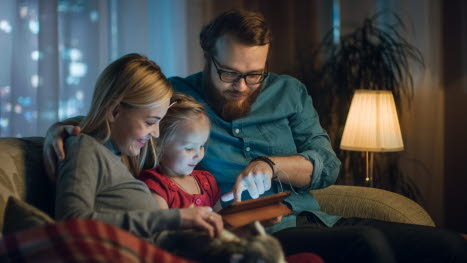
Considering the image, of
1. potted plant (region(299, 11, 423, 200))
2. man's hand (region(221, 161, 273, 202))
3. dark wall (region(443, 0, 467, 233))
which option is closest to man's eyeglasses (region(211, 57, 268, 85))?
man's hand (region(221, 161, 273, 202))

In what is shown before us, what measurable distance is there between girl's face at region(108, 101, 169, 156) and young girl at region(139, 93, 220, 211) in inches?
8.1

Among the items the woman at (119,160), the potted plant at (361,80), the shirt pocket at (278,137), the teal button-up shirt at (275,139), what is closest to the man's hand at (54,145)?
the woman at (119,160)

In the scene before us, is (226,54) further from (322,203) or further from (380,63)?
(380,63)

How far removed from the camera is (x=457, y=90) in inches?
124

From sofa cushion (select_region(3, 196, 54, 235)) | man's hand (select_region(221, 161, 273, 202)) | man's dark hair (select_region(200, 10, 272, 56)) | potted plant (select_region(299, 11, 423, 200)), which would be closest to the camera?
sofa cushion (select_region(3, 196, 54, 235))

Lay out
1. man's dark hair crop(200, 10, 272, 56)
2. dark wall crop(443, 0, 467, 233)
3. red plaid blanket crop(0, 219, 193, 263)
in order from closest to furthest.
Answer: red plaid blanket crop(0, 219, 193, 263), man's dark hair crop(200, 10, 272, 56), dark wall crop(443, 0, 467, 233)

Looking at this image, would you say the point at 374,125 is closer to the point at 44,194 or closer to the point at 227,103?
the point at 227,103

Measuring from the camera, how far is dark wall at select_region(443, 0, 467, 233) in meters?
3.13

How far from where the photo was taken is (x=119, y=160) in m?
1.41

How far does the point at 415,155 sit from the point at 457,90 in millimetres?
443

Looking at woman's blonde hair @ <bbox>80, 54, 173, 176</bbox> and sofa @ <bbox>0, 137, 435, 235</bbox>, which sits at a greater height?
woman's blonde hair @ <bbox>80, 54, 173, 176</bbox>

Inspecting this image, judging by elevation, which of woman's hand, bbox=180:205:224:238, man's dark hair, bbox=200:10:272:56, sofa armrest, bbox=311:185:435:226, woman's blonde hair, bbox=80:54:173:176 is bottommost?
sofa armrest, bbox=311:185:435:226

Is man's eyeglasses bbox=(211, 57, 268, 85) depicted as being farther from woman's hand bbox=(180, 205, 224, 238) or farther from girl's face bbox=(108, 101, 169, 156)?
woman's hand bbox=(180, 205, 224, 238)

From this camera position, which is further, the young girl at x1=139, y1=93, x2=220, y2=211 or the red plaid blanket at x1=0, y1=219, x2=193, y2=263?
the young girl at x1=139, y1=93, x2=220, y2=211
